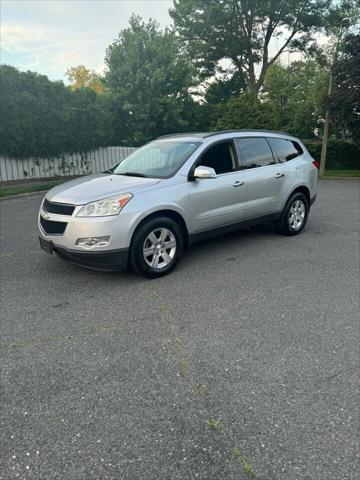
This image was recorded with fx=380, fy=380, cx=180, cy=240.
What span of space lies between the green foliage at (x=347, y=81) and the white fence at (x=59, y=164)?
9066mm

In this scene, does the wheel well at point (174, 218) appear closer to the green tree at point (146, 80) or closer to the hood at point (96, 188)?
the hood at point (96, 188)

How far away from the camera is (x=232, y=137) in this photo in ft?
18.3

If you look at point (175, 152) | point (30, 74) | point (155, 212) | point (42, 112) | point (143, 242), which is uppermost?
point (30, 74)

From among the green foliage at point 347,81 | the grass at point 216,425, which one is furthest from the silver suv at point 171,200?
the green foliage at point 347,81

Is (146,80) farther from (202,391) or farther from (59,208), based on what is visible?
(202,391)

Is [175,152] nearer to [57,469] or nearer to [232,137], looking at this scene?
[232,137]

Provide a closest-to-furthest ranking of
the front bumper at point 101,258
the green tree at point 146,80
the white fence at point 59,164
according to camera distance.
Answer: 1. the front bumper at point 101,258
2. the white fence at point 59,164
3. the green tree at point 146,80

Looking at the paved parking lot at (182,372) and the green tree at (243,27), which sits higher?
the green tree at (243,27)

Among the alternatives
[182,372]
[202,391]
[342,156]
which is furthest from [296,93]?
[202,391]

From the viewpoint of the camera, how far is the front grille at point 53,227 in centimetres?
436

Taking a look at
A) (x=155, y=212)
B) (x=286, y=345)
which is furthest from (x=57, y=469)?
(x=155, y=212)

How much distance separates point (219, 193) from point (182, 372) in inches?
116

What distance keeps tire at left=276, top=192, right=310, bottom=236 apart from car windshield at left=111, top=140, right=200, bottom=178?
2.12 meters

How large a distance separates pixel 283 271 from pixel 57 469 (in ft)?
11.8
